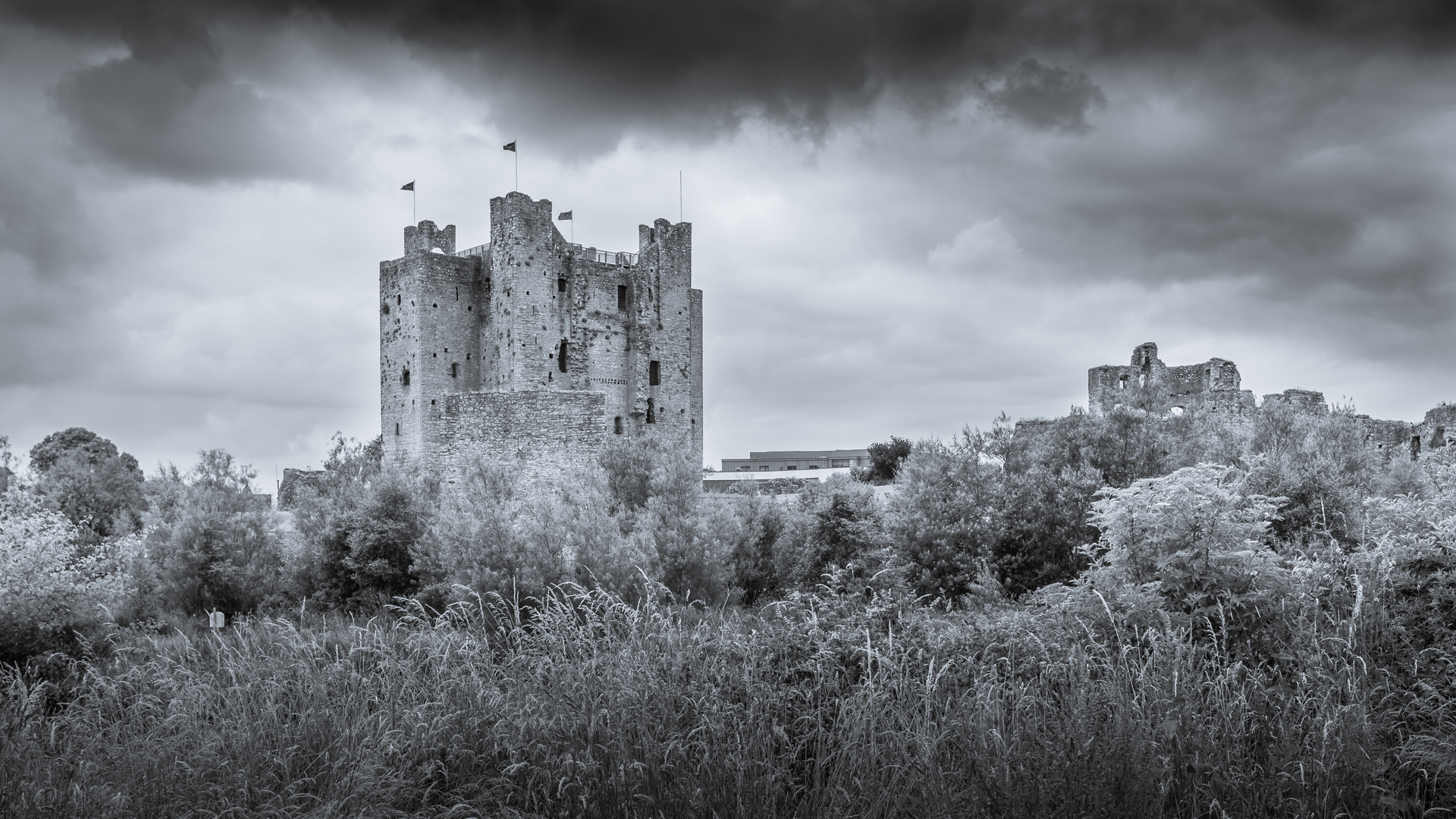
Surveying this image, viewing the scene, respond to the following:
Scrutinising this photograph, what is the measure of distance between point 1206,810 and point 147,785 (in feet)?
24.0

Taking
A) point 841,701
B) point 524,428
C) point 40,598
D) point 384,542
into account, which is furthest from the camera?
point 384,542

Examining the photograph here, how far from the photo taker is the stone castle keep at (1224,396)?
30719 mm

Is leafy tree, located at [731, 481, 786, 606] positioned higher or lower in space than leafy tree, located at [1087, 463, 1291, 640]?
lower

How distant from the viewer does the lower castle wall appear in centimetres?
2114

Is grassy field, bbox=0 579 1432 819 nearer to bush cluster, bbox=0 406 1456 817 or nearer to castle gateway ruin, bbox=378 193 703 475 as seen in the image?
bush cluster, bbox=0 406 1456 817

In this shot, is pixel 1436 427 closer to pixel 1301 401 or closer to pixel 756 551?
pixel 1301 401

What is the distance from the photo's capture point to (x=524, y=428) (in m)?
21.2

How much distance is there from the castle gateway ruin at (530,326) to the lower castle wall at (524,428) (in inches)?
624

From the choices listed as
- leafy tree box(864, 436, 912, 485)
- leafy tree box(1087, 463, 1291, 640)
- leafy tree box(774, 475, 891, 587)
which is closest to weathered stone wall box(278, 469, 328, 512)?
leafy tree box(774, 475, 891, 587)

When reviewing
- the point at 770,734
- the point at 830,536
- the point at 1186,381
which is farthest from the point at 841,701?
the point at 1186,381

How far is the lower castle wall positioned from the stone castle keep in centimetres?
1697

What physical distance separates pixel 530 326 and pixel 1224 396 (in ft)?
86.8

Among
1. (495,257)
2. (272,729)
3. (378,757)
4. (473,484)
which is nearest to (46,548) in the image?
(473,484)

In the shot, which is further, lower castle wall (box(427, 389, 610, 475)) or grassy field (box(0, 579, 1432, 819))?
lower castle wall (box(427, 389, 610, 475))
